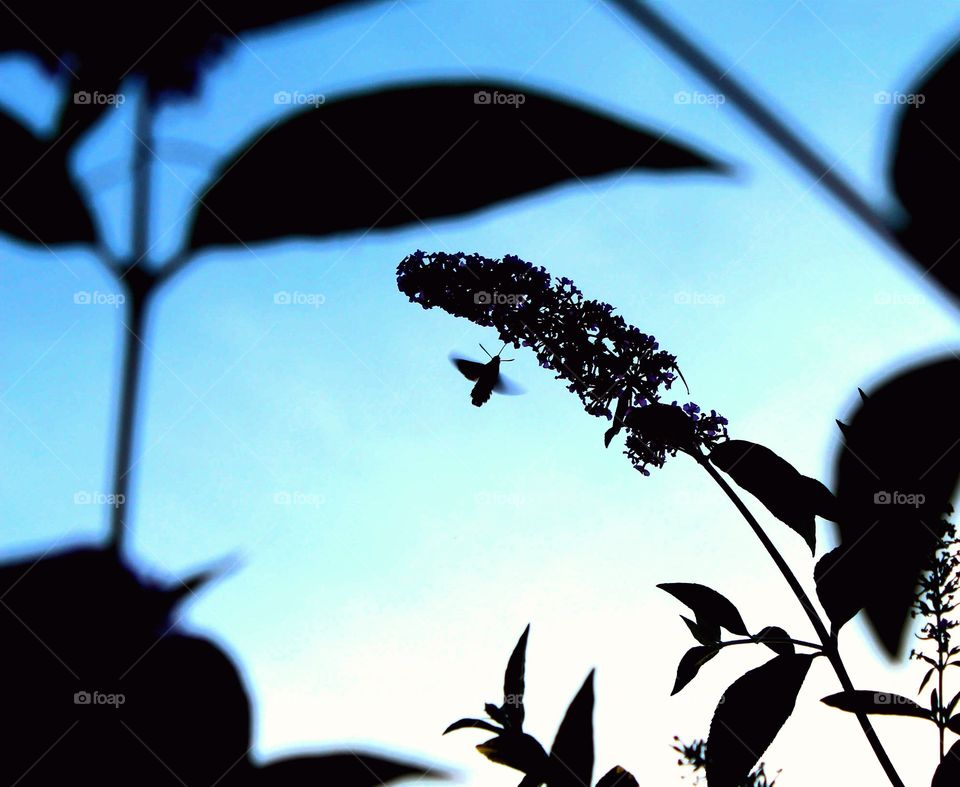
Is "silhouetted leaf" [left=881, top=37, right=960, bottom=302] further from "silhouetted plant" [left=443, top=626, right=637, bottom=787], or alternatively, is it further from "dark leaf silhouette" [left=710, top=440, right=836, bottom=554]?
"silhouetted plant" [left=443, top=626, right=637, bottom=787]

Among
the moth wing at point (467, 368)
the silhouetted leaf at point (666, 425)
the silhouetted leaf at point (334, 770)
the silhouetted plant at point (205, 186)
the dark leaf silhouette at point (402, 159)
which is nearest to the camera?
the silhouetted leaf at point (666, 425)

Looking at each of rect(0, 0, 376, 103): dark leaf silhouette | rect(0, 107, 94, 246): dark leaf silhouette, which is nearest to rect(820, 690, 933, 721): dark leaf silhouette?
rect(0, 107, 94, 246): dark leaf silhouette

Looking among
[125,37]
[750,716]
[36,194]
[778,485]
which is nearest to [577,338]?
[778,485]

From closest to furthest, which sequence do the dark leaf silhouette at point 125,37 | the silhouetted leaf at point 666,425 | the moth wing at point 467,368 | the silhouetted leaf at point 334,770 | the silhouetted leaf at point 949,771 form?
the silhouetted leaf at point 949,771 < the silhouetted leaf at point 666,425 < the moth wing at point 467,368 < the silhouetted leaf at point 334,770 < the dark leaf silhouette at point 125,37

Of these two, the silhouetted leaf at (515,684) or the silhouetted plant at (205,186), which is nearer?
the silhouetted leaf at (515,684)

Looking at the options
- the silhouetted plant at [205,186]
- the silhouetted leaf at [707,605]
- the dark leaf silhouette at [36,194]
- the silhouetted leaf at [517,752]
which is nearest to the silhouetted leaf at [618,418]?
the silhouetted leaf at [707,605]

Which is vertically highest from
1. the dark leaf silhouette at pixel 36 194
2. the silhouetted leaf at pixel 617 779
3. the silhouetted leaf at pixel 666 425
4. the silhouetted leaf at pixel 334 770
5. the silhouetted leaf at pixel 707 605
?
the dark leaf silhouette at pixel 36 194

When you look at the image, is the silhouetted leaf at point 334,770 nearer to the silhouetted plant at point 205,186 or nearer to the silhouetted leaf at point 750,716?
the silhouetted plant at point 205,186

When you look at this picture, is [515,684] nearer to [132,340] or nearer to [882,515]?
[882,515]
